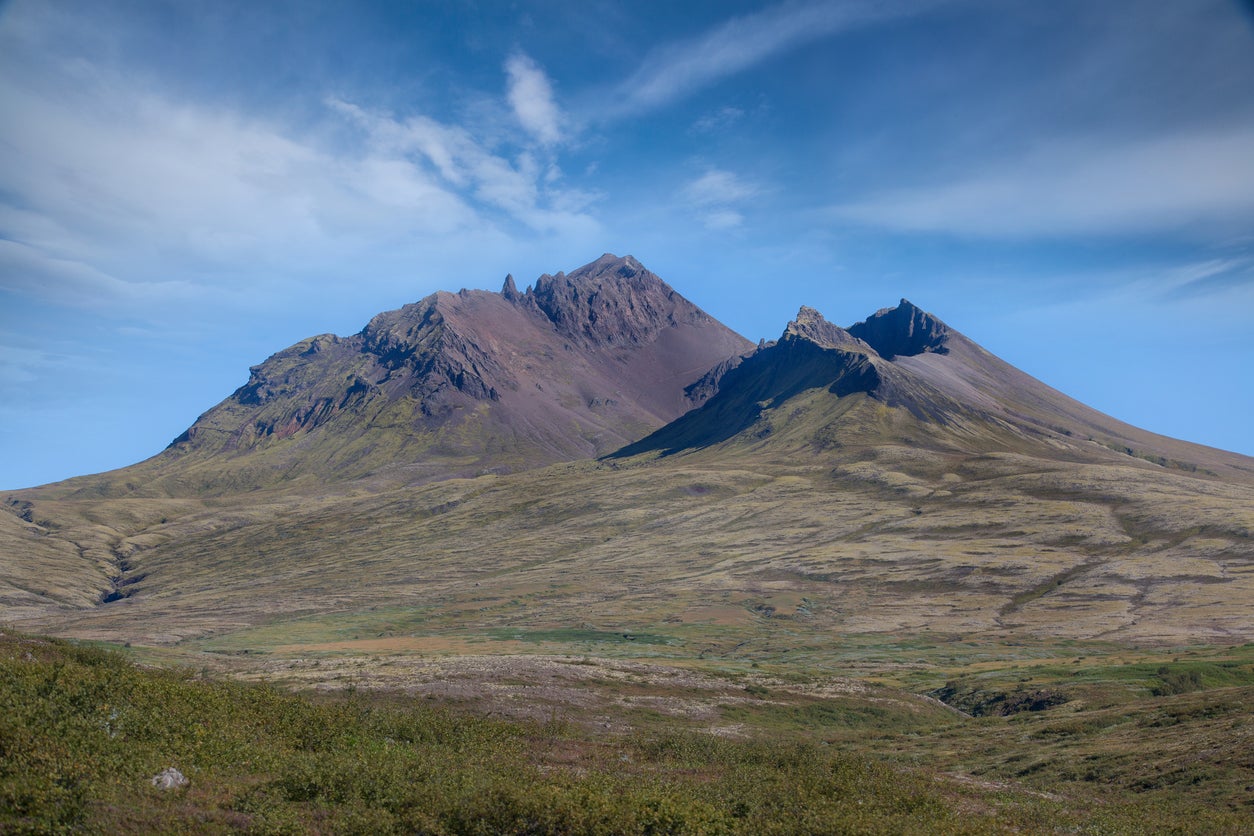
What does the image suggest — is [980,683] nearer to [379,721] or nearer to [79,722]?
[379,721]

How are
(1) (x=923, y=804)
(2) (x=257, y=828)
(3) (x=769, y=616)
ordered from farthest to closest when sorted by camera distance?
1. (3) (x=769, y=616)
2. (1) (x=923, y=804)
3. (2) (x=257, y=828)

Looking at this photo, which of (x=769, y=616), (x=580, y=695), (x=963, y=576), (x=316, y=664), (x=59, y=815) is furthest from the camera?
(x=963, y=576)

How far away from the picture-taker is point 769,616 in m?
171

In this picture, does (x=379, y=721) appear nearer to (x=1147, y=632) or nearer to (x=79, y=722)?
(x=79, y=722)

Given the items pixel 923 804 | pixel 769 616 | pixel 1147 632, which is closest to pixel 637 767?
pixel 923 804

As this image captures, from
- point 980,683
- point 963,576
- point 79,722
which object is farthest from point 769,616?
point 79,722

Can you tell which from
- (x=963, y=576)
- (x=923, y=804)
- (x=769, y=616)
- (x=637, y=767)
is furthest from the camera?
(x=963, y=576)

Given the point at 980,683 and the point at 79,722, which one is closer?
the point at 79,722

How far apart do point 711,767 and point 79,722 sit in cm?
2851

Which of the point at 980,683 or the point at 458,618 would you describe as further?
the point at 458,618

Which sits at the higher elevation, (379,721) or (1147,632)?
(379,721)

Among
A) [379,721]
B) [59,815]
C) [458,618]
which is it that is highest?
[59,815]

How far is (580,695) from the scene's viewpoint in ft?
247

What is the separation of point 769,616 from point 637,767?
5350 inches
